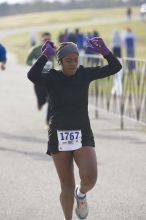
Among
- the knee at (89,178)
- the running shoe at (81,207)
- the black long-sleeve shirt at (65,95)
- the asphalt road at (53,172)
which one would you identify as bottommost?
the asphalt road at (53,172)

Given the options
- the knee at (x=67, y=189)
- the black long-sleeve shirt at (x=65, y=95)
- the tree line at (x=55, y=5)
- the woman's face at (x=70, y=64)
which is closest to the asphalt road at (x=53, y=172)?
the knee at (x=67, y=189)

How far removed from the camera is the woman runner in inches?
250

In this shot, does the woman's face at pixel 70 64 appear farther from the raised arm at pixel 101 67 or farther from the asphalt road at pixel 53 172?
the asphalt road at pixel 53 172

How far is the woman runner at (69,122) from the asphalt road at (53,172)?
830 millimetres

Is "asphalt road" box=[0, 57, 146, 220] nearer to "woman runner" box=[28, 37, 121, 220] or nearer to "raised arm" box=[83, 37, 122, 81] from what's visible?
"woman runner" box=[28, 37, 121, 220]

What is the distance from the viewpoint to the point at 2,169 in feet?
32.1

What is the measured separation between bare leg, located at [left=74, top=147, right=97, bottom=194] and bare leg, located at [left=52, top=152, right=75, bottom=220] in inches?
3.2

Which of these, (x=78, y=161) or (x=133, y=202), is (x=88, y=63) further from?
(x=78, y=161)

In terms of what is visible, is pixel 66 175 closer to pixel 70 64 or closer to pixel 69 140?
pixel 69 140

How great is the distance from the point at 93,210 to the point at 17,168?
2597 mm

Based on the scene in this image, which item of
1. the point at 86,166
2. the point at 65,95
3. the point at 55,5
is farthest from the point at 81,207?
the point at 55,5

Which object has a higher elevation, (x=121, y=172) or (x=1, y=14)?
(x=121, y=172)

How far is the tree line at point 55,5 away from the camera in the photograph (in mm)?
144125

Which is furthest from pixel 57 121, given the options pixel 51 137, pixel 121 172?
pixel 121 172
